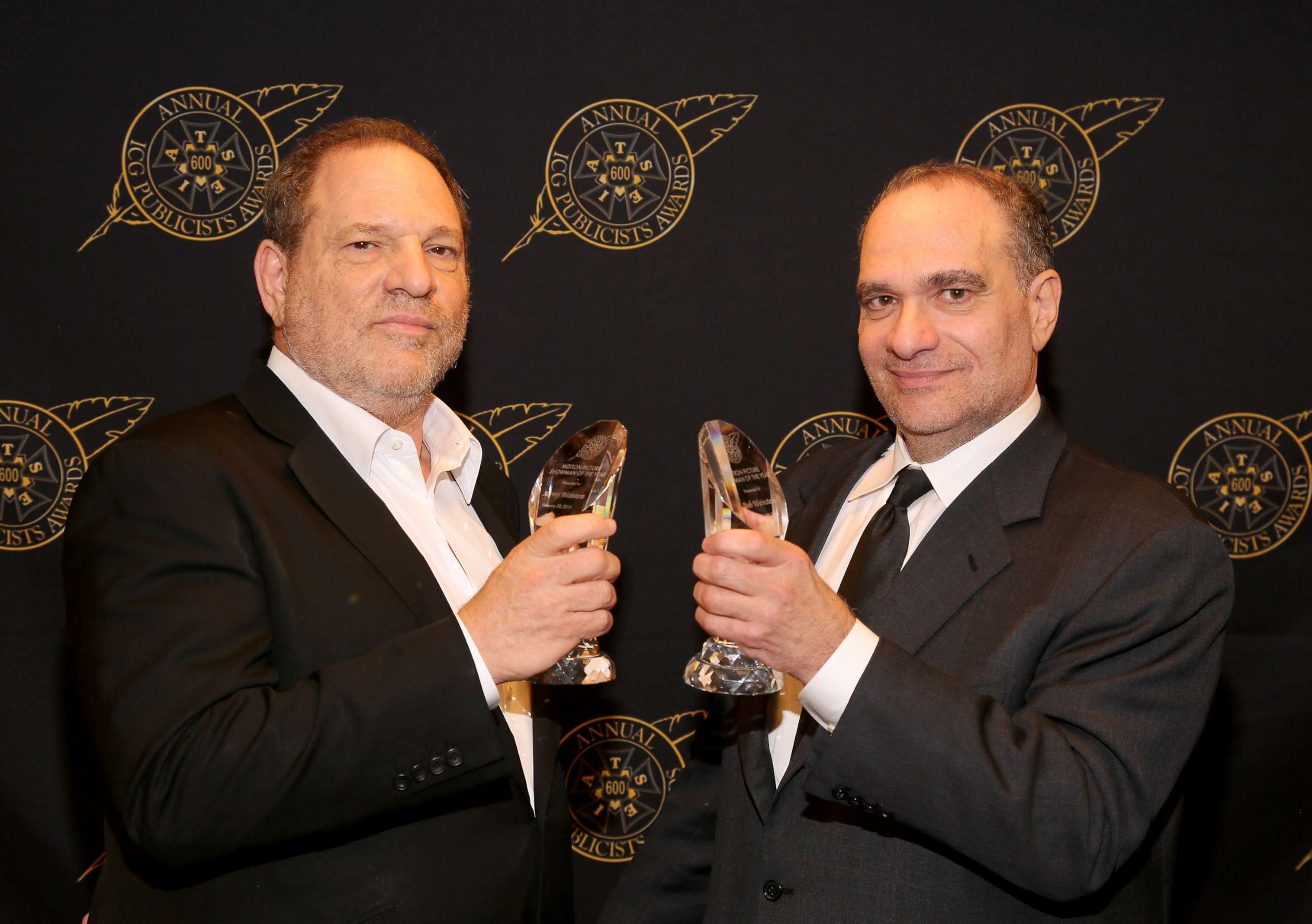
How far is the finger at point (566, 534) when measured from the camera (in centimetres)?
165

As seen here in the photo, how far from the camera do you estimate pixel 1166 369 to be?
2.97 m

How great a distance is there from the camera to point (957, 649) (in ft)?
6.07

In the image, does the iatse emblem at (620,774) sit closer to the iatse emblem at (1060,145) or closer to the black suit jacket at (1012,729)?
the black suit jacket at (1012,729)

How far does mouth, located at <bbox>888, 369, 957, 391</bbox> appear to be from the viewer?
2129 millimetres

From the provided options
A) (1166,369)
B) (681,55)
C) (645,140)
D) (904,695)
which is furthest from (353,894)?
(1166,369)

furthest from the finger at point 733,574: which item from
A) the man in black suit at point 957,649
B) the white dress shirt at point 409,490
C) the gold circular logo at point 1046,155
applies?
the gold circular logo at point 1046,155

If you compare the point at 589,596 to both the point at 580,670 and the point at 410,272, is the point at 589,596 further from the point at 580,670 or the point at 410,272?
the point at 410,272

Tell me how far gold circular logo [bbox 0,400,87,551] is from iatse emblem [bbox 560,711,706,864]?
1.58m

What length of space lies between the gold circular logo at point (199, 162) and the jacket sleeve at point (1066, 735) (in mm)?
2248

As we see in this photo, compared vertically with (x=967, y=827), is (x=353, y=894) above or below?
below

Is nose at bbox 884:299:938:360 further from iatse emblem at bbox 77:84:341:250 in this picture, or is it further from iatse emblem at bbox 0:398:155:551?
iatse emblem at bbox 0:398:155:551

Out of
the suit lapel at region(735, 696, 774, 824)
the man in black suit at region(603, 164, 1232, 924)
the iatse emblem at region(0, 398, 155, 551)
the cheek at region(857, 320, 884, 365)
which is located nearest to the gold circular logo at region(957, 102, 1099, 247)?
the man in black suit at region(603, 164, 1232, 924)

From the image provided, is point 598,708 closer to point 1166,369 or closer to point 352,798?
point 352,798

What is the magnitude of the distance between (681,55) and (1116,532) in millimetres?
1843
